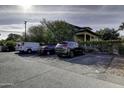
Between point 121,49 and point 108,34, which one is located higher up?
point 108,34

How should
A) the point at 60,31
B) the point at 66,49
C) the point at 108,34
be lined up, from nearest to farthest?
the point at 66,49 → the point at 60,31 → the point at 108,34

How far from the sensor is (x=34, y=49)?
2384 centimetres

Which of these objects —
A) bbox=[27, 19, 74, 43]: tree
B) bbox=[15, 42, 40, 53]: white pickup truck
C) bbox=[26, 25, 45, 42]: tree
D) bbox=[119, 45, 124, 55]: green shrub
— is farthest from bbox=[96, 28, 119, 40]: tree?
bbox=[119, 45, 124, 55]: green shrub

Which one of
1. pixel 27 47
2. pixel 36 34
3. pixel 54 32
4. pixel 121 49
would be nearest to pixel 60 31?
pixel 54 32

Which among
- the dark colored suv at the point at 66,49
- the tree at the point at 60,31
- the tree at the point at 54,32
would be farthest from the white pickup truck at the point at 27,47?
the dark colored suv at the point at 66,49

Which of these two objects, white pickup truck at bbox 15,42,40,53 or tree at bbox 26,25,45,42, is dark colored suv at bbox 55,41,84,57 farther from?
tree at bbox 26,25,45,42

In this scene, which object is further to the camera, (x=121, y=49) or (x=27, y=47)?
(x=27, y=47)

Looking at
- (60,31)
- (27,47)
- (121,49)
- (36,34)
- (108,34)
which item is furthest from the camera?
(108,34)

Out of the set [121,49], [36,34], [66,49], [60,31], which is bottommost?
[121,49]

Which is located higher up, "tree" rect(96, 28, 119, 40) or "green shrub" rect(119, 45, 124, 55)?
"tree" rect(96, 28, 119, 40)

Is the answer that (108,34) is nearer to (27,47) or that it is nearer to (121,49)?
(121,49)

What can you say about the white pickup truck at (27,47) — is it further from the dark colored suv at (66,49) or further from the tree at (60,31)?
the dark colored suv at (66,49)
